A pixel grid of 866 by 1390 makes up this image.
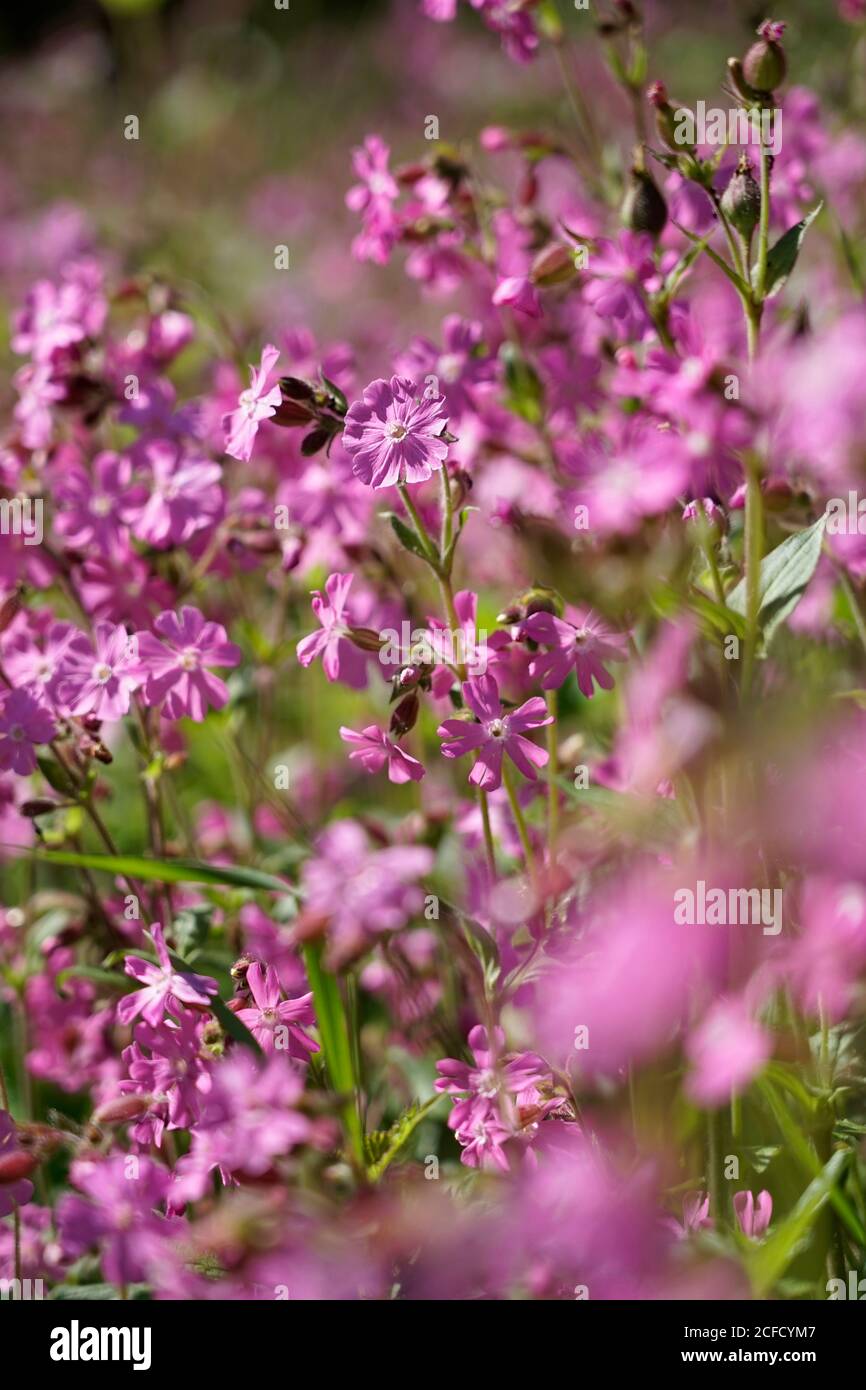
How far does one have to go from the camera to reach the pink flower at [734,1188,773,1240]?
3.56 ft

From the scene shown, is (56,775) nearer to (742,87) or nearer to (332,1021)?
(332,1021)

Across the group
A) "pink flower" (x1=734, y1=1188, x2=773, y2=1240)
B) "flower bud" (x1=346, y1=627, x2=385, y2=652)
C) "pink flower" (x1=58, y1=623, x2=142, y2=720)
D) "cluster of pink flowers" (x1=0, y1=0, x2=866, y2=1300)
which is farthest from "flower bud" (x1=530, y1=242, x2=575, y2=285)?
"pink flower" (x1=734, y1=1188, x2=773, y2=1240)

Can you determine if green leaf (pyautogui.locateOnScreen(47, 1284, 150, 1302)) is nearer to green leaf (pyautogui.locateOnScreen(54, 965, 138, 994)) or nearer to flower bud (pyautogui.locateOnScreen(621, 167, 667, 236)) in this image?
green leaf (pyautogui.locateOnScreen(54, 965, 138, 994))

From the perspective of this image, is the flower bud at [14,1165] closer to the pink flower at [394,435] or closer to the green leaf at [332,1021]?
the green leaf at [332,1021]

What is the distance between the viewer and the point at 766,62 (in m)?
1.07

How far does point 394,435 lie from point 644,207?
368mm

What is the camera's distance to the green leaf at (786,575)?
3.64 feet

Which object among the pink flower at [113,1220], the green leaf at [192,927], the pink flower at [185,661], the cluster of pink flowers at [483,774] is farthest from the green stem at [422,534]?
the pink flower at [113,1220]

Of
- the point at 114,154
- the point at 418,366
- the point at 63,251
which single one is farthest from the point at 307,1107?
the point at 114,154

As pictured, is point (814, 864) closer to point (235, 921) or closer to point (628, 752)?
point (628, 752)

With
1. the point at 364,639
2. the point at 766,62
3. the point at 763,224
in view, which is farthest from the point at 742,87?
the point at 364,639

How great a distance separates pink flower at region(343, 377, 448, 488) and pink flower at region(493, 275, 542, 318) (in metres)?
0.26

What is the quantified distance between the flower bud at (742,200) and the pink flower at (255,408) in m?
0.41

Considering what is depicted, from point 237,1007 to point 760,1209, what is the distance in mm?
478
